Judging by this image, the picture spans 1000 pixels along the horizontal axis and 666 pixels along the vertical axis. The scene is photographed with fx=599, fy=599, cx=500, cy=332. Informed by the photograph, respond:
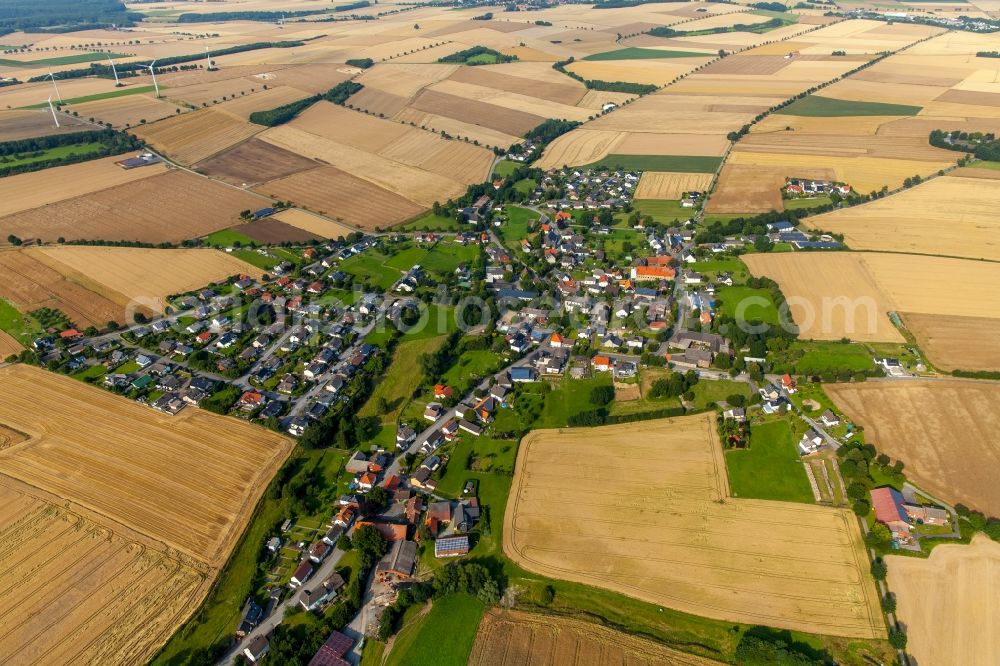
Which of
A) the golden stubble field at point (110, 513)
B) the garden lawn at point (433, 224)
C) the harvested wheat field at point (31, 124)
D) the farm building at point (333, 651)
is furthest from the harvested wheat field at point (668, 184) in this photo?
the harvested wheat field at point (31, 124)

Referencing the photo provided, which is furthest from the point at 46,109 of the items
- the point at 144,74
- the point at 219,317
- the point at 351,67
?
the point at 219,317

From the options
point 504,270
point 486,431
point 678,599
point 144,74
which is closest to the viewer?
point 678,599

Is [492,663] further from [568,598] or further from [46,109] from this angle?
[46,109]

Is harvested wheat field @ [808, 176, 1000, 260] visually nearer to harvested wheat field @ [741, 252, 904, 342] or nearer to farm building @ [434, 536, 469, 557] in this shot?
harvested wheat field @ [741, 252, 904, 342]

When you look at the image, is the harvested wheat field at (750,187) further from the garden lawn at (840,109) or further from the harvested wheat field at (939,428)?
the harvested wheat field at (939,428)

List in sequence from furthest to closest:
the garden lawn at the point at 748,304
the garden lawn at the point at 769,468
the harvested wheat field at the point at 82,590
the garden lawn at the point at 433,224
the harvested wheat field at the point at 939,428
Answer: the garden lawn at the point at 433,224 < the garden lawn at the point at 748,304 < the garden lawn at the point at 769,468 < the harvested wheat field at the point at 939,428 < the harvested wheat field at the point at 82,590

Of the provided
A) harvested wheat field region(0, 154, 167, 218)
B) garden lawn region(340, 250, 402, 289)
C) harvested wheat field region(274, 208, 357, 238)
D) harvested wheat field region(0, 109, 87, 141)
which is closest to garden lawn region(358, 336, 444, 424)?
garden lawn region(340, 250, 402, 289)

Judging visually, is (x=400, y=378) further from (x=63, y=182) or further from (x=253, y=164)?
(x=63, y=182)
